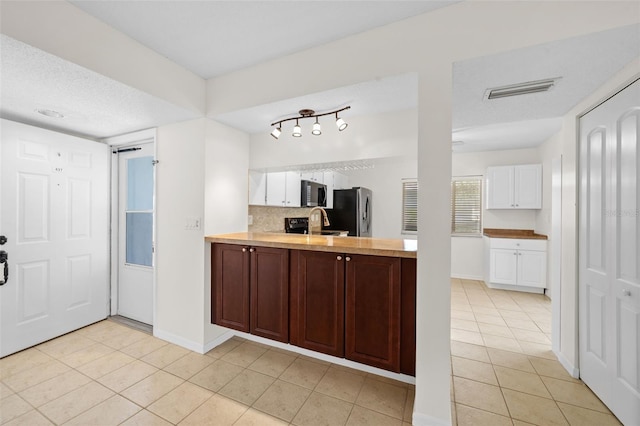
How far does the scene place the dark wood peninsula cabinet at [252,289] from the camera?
2.29 metres

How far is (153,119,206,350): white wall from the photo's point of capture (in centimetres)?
258

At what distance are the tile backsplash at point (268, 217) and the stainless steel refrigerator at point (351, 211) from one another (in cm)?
122

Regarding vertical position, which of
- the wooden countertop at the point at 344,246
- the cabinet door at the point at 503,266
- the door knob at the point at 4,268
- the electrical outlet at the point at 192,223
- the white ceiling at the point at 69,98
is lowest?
the cabinet door at the point at 503,266

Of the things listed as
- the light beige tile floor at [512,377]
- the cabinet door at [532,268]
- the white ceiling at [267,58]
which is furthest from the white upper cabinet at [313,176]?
the cabinet door at [532,268]

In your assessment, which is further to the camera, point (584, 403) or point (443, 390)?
point (584, 403)

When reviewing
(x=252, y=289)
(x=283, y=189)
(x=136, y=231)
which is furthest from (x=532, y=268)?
(x=136, y=231)

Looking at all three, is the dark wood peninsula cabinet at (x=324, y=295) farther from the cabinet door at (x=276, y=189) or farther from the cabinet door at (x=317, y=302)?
→ the cabinet door at (x=276, y=189)

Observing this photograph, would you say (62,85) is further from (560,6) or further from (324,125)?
(560,6)

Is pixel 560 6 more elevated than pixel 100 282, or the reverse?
pixel 560 6

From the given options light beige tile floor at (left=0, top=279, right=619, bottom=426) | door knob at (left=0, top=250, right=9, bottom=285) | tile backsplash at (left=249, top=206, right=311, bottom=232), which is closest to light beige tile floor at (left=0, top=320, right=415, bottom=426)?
light beige tile floor at (left=0, top=279, right=619, bottom=426)

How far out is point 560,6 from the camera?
141 cm

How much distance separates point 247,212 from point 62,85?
6.05ft

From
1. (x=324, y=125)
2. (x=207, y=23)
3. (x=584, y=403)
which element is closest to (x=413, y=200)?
(x=324, y=125)

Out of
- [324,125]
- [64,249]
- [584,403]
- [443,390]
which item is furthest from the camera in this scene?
[64,249]
